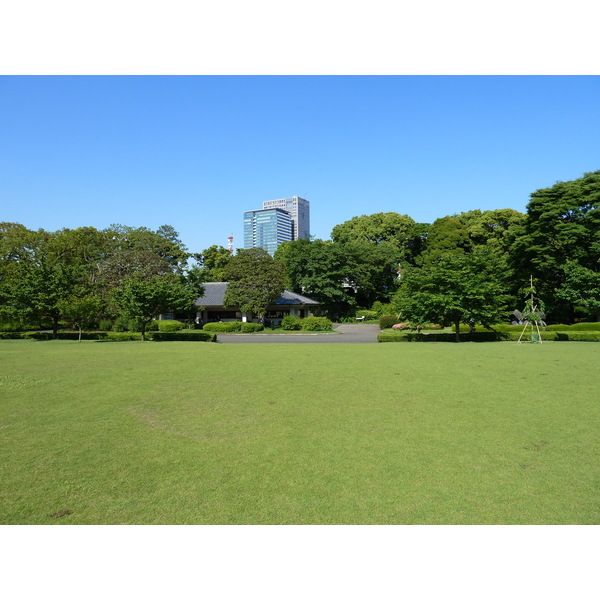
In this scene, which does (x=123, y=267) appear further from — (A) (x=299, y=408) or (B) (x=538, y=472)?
(B) (x=538, y=472)

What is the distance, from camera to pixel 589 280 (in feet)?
73.5

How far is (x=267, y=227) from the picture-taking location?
18212cm

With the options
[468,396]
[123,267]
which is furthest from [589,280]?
[123,267]

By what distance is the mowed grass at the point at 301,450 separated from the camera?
3184 millimetres

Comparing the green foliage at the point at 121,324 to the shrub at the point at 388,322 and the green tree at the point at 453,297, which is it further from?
the green tree at the point at 453,297

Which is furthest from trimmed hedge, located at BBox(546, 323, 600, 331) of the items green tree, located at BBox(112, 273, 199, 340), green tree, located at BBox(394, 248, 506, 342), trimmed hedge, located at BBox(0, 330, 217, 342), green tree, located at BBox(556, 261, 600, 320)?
green tree, located at BBox(112, 273, 199, 340)

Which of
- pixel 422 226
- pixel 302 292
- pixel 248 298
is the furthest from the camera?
pixel 422 226

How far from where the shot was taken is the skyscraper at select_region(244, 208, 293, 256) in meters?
180

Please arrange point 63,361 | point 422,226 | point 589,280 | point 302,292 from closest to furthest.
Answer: point 63,361, point 589,280, point 302,292, point 422,226

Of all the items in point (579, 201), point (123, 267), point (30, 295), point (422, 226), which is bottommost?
point (30, 295)

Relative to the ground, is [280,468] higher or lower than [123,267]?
lower

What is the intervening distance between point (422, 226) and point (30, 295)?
40193mm

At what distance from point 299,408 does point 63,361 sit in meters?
9.79

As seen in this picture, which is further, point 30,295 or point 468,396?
point 30,295
